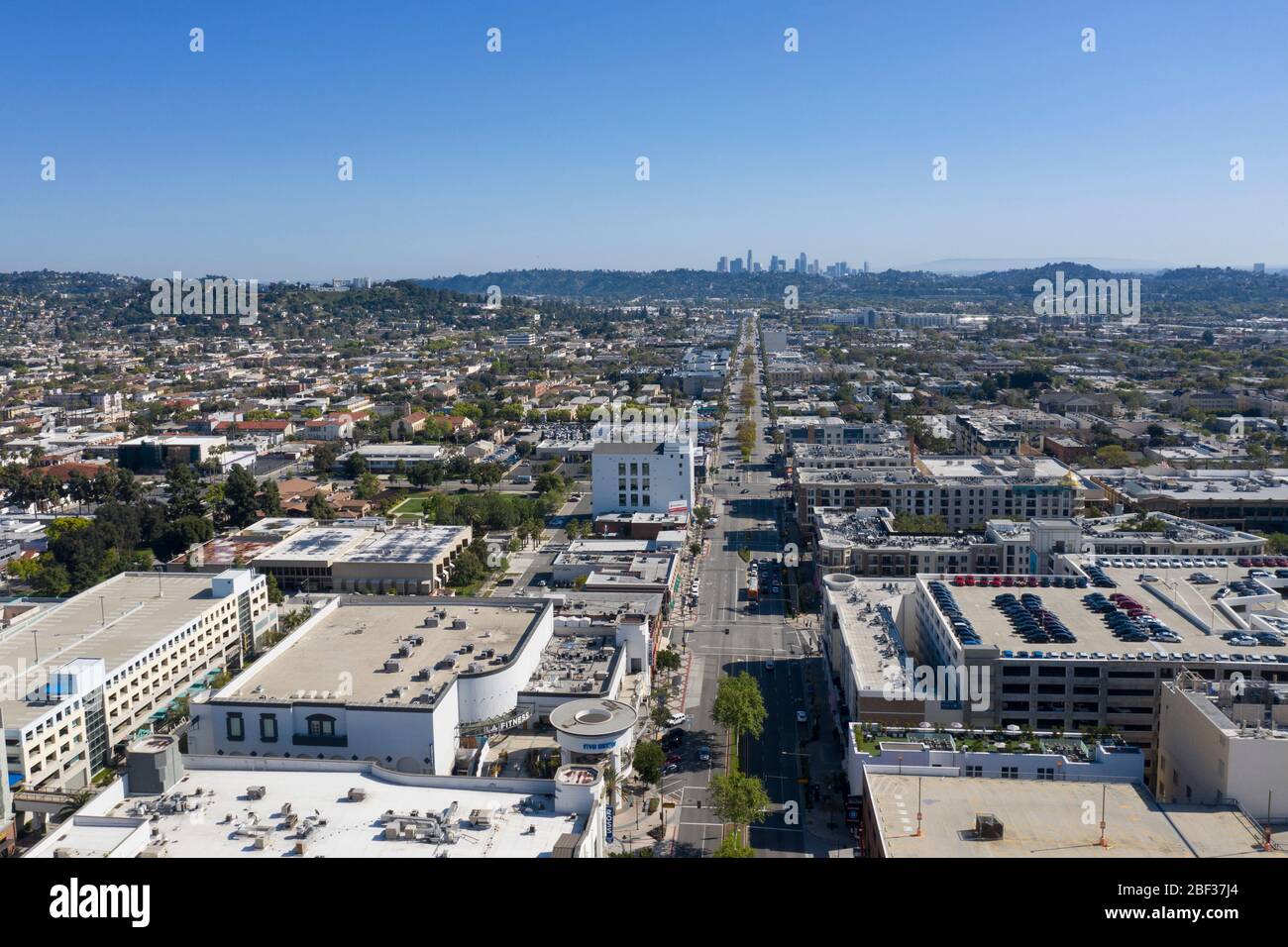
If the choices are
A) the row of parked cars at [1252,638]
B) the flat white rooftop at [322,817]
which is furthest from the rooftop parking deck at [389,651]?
the row of parked cars at [1252,638]

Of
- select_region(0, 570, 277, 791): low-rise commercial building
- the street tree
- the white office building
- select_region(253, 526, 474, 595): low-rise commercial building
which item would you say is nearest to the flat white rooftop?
select_region(0, 570, 277, 791): low-rise commercial building

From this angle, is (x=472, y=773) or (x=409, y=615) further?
(x=409, y=615)

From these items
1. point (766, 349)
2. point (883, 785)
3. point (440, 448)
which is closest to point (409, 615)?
point (883, 785)

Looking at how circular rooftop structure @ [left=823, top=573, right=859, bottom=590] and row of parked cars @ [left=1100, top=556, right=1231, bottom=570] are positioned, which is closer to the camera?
row of parked cars @ [left=1100, top=556, right=1231, bottom=570]

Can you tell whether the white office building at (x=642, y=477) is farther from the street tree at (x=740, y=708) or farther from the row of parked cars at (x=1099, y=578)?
the street tree at (x=740, y=708)

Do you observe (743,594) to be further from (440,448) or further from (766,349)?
(766,349)

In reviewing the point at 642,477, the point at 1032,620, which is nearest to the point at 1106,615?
the point at 1032,620

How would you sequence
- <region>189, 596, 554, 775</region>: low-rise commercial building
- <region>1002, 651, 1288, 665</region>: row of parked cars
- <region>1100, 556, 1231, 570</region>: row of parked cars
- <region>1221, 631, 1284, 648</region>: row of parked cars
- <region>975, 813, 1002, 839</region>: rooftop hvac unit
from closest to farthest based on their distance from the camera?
1. <region>975, 813, 1002, 839</region>: rooftop hvac unit
2. <region>189, 596, 554, 775</region>: low-rise commercial building
3. <region>1002, 651, 1288, 665</region>: row of parked cars
4. <region>1221, 631, 1284, 648</region>: row of parked cars
5. <region>1100, 556, 1231, 570</region>: row of parked cars

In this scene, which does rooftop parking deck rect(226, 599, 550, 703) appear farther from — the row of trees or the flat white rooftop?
the row of trees

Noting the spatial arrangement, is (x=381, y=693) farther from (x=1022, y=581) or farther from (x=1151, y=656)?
(x=1022, y=581)
